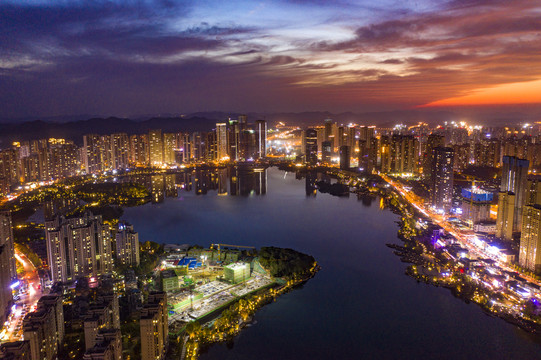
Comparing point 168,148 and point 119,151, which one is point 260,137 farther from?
point 119,151

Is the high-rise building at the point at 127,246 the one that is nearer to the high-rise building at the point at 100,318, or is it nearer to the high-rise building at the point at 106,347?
the high-rise building at the point at 100,318

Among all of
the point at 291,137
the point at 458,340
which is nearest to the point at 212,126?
the point at 291,137

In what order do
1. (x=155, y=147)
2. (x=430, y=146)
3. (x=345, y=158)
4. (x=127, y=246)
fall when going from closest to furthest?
(x=127, y=246), (x=430, y=146), (x=345, y=158), (x=155, y=147)

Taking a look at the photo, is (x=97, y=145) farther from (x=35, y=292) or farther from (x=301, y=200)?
(x=35, y=292)

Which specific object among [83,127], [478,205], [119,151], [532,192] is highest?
[83,127]

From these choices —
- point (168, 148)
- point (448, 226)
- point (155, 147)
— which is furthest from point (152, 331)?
point (168, 148)

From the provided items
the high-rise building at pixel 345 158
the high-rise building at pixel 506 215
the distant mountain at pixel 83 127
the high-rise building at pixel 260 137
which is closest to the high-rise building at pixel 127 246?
the high-rise building at pixel 506 215

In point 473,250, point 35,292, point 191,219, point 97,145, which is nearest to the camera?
point 35,292
